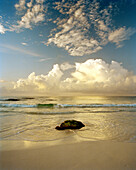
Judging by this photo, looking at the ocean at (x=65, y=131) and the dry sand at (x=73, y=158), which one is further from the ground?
the dry sand at (x=73, y=158)

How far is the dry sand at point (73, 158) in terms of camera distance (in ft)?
9.52

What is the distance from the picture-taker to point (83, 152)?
12.1 feet

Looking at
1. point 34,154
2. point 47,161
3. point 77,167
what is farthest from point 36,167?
point 77,167

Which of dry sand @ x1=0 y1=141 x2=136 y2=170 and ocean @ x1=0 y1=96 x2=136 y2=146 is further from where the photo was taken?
ocean @ x1=0 y1=96 x2=136 y2=146

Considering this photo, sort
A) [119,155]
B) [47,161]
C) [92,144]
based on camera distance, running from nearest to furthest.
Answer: [47,161]
[119,155]
[92,144]

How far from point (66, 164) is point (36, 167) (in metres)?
0.84

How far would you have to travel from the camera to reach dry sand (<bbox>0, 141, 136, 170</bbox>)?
2.90 metres

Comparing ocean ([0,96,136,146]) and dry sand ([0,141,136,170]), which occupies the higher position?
dry sand ([0,141,136,170])

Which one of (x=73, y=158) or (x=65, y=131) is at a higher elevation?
(x=73, y=158)

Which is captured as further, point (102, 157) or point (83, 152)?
point (83, 152)

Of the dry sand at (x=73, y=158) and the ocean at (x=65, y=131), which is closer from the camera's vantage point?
the dry sand at (x=73, y=158)

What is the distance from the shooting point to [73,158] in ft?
10.8

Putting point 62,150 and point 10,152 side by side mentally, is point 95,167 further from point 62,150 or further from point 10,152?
point 10,152

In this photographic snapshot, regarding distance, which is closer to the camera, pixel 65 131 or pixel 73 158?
pixel 73 158
